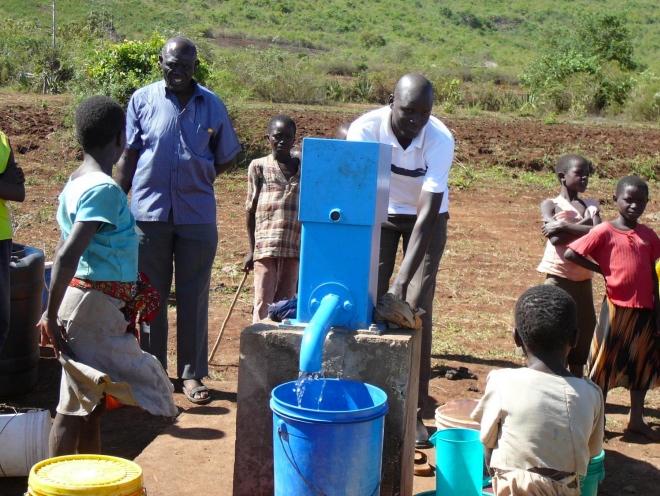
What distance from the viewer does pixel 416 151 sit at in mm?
3914

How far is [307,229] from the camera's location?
10.3ft

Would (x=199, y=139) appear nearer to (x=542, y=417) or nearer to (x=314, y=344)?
(x=314, y=344)

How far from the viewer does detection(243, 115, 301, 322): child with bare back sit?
521cm

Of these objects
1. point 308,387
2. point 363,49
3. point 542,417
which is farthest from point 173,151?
point 363,49

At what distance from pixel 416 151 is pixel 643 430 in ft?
6.34

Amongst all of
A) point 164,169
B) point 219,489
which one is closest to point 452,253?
point 164,169

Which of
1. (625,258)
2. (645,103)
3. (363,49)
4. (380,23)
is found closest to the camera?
(625,258)

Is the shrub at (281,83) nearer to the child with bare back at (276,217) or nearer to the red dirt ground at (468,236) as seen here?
the red dirt ground at (468,236)

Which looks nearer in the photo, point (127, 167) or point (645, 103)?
point (127, 167)

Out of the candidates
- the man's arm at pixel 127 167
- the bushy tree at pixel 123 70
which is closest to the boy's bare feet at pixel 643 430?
the man's arm at pixel 127 167

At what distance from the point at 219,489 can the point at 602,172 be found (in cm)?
1239

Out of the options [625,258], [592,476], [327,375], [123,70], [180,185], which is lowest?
[592,476]

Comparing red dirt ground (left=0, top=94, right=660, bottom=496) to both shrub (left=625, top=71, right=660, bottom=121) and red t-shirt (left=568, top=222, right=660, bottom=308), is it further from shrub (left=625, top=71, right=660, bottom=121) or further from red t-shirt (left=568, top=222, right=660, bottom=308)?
shrub (left=625, top=71, right=660, bottom=121)

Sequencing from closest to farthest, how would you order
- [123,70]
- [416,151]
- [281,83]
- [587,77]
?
[416,151]
[123,70]
[281,83]
[587,77]
